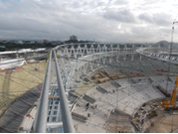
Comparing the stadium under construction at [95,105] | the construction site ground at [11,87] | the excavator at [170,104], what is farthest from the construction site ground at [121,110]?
the construction site ground at [11,87]

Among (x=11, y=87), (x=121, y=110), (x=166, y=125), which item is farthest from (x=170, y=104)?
(x=11, y=87)

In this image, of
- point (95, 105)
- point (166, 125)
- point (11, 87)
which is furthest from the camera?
point (11, 87)

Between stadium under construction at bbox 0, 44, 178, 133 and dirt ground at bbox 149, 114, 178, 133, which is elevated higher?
stadium under construction at bbox 0, 44, 178, 133

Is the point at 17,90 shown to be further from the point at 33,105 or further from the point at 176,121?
the point at 176,121

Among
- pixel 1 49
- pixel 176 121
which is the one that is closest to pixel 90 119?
pixel 176 121

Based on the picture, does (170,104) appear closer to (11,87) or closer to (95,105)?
(95,105)

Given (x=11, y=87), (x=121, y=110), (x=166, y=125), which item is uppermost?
(x=11, y=87)

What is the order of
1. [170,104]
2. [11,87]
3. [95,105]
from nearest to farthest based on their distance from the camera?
[95,105], [170,104], [11,87]

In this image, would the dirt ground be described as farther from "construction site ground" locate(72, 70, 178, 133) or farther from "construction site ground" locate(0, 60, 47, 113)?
"construction site ground" locate(0, 60, 47, 113)

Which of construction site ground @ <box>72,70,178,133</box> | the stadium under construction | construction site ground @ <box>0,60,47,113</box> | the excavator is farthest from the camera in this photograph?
the excavator

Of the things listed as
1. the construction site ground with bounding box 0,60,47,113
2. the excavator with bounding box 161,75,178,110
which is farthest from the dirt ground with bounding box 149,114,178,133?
the construction site ground with bounding box 0,60,47,113

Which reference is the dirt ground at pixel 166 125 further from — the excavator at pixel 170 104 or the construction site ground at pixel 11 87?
the construction site ground at pixel 11 87

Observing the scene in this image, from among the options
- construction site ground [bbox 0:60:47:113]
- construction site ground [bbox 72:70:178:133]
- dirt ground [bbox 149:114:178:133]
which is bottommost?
dirt ground [bbox 149:114:178:133]

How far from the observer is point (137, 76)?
8812mm
